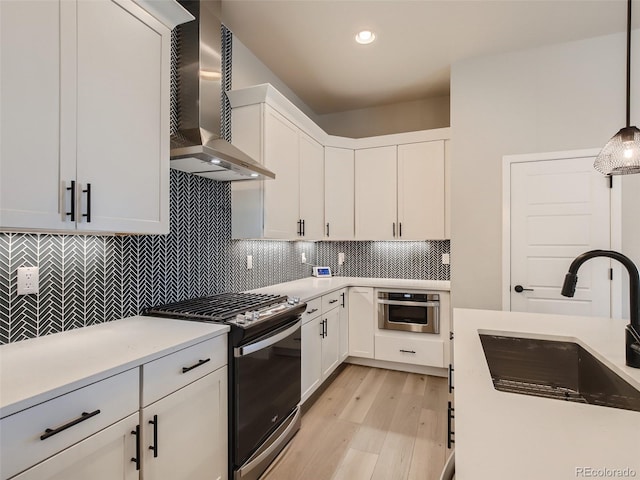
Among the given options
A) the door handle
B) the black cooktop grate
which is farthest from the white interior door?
the black cooktop grate

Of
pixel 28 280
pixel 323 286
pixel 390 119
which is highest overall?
pixel 390 119

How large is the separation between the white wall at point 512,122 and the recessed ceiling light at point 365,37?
961 millimetres

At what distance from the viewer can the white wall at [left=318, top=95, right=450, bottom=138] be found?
3.90 m

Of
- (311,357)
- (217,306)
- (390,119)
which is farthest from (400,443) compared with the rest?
(390,119)

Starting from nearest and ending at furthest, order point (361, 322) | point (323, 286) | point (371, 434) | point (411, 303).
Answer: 1. point (371, 434)
2. point (323, 286)
3. point (411, 303)
4. point (361, 322)

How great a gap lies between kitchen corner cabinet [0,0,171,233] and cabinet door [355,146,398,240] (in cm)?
251

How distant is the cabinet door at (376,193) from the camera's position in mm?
3754

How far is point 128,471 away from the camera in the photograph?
1.20 m

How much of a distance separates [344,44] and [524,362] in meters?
2.73

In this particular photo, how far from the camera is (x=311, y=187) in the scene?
3.38m

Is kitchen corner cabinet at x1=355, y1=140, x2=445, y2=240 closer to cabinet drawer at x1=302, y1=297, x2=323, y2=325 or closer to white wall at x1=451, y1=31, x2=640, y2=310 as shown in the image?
white wall at x1=451, y1=31, x2=640, y2=310

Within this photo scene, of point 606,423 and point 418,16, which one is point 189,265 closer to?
point 606,423

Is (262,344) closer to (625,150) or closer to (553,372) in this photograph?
(553,372)

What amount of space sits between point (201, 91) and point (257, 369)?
180cm
